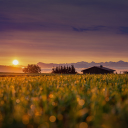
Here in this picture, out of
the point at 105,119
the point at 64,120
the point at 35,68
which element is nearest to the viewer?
the point at 105,119

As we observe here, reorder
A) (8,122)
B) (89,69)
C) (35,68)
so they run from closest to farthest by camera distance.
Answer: (8,122) → (89,69) → (35,68)

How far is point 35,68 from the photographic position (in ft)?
331

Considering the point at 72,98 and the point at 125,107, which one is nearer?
the point at 125,107

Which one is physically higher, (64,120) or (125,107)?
(125,107)

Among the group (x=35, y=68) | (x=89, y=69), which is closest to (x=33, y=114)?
(x=89, y=69)

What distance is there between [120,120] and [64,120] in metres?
1.03

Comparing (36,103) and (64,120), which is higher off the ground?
(36,103)

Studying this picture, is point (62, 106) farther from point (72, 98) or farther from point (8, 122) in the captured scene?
point (8, 122)

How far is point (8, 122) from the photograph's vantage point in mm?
2619

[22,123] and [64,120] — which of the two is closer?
[22,123]

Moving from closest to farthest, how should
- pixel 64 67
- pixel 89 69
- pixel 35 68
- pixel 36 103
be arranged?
pixel 36 103
pixel 89 69
pixel 64 67
pixel 35 68

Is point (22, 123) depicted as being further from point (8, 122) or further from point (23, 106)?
point (23, 106)

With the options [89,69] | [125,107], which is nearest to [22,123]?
[125,107]

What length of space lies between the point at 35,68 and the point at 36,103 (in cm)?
9921
